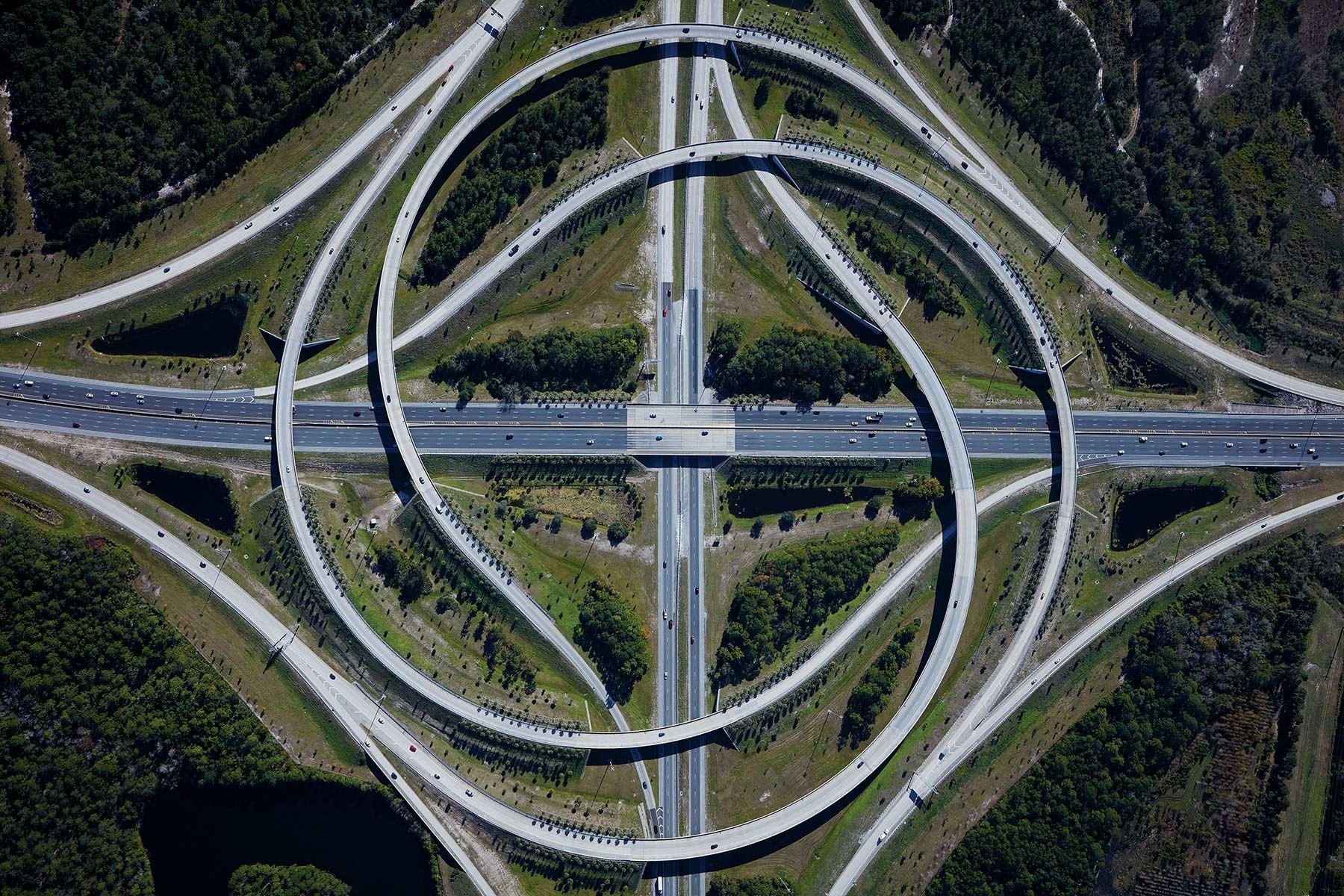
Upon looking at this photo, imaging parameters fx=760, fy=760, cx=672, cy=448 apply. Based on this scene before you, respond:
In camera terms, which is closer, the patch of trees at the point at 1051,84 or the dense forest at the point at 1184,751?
the dense forest at the point at 1184,751

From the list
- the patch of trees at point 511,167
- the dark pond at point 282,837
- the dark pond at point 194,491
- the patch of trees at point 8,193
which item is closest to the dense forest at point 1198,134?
the patch of trees at point 511,167

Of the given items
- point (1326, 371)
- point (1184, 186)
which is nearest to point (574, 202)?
point (1184, 186)

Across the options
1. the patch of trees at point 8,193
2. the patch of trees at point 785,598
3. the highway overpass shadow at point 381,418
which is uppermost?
the patch of trees at point 8,193

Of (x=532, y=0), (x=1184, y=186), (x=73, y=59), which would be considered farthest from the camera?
(x=1184, y=186)

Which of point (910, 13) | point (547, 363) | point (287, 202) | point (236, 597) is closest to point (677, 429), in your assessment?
point (547, 363)

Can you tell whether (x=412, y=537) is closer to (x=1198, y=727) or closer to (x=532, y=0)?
(x=532, y=0)

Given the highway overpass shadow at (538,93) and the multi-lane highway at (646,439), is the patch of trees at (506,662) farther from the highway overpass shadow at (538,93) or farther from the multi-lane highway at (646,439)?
the highway overpass shadow at (538,93)

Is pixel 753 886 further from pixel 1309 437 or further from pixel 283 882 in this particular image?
pixel 1309 437

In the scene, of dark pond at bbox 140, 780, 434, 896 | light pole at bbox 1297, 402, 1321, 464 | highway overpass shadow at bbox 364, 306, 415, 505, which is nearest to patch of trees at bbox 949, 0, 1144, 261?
light pole at bbox 1297, 402, 1321, 464
